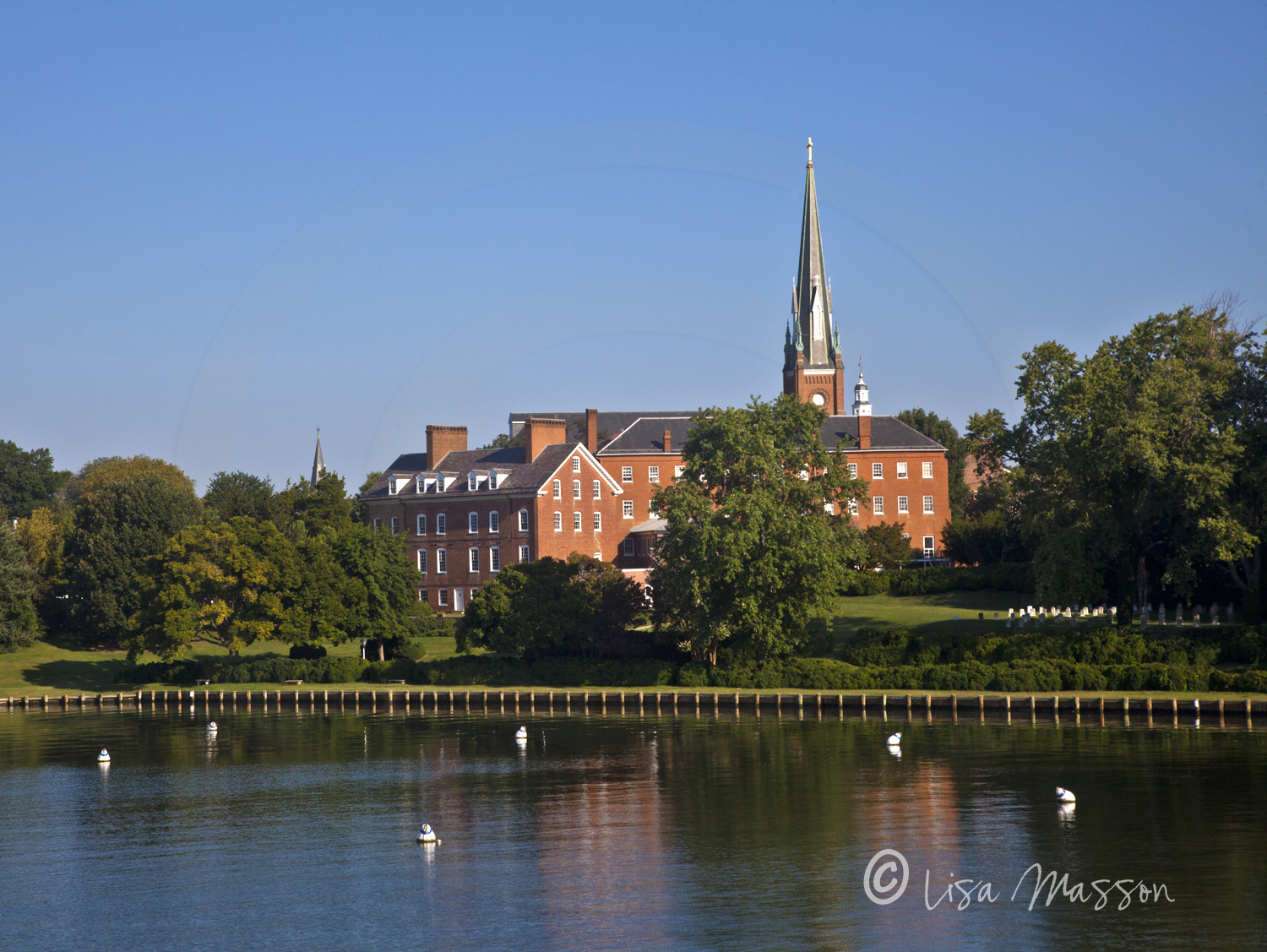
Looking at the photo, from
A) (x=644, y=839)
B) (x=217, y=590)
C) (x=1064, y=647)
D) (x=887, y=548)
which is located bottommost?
(x=644, y=839)

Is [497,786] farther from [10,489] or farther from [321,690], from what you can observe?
[10,489]

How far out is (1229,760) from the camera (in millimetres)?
41250

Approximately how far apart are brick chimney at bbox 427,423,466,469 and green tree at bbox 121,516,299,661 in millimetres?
35062

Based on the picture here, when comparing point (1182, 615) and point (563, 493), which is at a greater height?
point (563, 493)

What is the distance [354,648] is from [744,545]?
1370 inches

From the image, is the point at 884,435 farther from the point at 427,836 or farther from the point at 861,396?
the point at 427,836

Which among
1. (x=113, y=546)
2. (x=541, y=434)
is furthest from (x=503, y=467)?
(x=113, y=546)

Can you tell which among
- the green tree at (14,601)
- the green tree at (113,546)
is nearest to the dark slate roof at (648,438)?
the green tree at (113,546)

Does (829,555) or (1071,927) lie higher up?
(829,555)

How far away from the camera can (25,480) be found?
160 m

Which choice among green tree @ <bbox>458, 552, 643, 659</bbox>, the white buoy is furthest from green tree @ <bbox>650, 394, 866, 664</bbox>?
the white buoy

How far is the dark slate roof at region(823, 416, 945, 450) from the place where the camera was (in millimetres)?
121312

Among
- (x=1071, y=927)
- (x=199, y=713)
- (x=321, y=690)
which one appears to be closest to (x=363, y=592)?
(x=321, y=690)

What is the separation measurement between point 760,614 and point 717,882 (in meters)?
37.1
